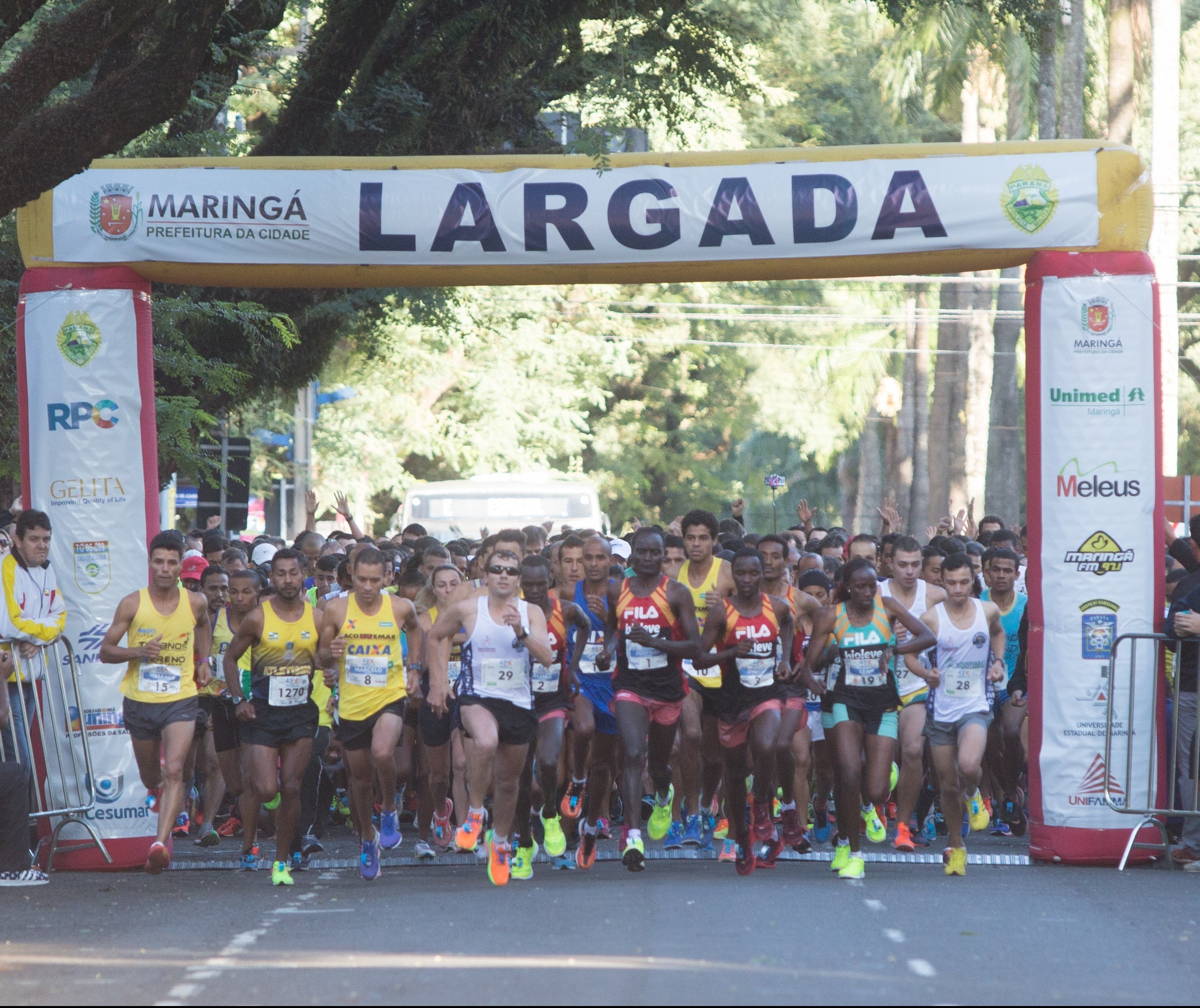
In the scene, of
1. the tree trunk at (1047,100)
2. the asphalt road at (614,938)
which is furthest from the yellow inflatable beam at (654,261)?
the tree trunk at (1047,100)

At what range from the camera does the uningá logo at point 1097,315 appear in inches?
423

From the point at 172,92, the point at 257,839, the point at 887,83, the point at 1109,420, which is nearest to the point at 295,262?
the point at 172,92

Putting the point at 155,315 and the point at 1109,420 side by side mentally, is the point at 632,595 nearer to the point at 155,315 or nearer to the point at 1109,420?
the point at 1109,420

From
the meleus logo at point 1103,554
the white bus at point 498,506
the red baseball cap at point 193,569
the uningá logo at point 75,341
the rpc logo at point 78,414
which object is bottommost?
the red baseball cap at point 193,569

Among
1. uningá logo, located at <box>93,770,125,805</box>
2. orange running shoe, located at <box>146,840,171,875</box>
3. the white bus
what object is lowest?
orange running shoe, located at <box>146,840,171,875</box>

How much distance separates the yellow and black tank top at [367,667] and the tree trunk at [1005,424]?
1814 centimetres

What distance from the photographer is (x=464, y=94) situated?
16.4m

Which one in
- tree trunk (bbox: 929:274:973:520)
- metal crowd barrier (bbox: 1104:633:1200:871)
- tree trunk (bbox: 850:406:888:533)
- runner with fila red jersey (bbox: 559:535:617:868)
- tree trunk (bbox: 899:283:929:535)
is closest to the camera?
metal crowd barrier (bbox: 1104:633:1200:871)

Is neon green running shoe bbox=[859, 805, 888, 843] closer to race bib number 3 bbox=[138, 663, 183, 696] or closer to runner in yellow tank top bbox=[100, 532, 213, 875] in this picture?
runner in yellow tank top bbox=[100, 532, 213, 875]

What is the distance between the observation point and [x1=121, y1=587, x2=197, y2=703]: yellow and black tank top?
1040 centimetres

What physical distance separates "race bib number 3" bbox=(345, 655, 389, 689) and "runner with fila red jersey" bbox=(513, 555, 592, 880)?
84 centimetres

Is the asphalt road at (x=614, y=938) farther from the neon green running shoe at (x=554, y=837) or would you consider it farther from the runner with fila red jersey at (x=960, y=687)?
the runner with fila red jersey at (x=960, y=687)

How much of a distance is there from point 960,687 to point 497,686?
269cm

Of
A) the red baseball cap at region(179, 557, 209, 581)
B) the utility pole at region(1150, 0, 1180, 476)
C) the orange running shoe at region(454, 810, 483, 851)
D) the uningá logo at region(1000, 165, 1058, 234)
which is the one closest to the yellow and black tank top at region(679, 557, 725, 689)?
the orange running shoe at region(454, 810, 483, 851)
